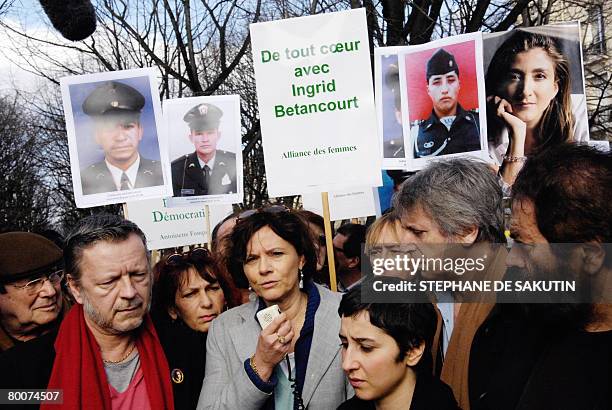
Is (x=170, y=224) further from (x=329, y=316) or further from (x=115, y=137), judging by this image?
(x=329, y=316)

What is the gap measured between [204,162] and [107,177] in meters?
1.17

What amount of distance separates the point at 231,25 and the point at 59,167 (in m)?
16.7

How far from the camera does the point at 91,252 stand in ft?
8.24

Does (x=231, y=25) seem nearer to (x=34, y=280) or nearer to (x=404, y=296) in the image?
(x=34, y=280)

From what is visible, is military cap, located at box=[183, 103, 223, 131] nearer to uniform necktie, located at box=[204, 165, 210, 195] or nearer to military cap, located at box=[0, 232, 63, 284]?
uniform necktie, located at box=[204, 165, 210, 195]

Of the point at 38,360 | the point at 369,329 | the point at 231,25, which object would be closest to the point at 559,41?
the point at 369,329

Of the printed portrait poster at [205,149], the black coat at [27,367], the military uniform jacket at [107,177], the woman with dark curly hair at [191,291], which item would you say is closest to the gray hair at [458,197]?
the woman with dark curly hair at [191,291]

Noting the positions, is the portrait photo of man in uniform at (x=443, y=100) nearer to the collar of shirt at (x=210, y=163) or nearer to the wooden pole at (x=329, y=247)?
the wooden pole at (x=329, y=247)

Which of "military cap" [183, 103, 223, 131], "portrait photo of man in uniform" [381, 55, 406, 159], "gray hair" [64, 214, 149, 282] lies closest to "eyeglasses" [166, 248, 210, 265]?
"gray hair" [64, 214, 149, 282]

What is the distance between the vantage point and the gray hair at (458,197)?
2316 mm

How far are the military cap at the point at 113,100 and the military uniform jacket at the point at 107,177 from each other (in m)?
0.34

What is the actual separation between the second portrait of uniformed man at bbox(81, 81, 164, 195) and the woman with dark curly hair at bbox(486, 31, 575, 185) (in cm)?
230

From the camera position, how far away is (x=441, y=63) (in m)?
4.23

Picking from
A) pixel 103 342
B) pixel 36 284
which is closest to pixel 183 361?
pixel 103 342
